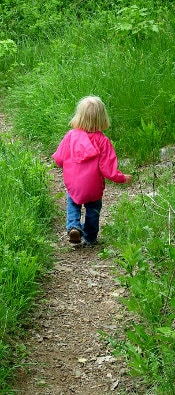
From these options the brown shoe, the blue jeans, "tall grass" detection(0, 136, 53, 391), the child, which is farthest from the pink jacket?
"tall grass" detection(0, 136, 53, 391)

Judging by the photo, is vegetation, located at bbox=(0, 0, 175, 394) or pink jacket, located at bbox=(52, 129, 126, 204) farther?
pink jacket, located at bbox=(52, 129, 126, 204)

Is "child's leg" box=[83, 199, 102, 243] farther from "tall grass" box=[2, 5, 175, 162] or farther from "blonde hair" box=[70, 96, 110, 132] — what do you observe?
"tall grass" box=[2, 5, 175, 162]

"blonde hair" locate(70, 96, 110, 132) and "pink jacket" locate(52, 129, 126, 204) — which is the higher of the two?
"blonde hair" locate(70, 96, 110, 132)

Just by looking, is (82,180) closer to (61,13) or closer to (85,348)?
(85,348)

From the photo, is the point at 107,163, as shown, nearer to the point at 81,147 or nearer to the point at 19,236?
the point at 81,147

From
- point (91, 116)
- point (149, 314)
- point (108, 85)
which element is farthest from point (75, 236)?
point (108, 85)

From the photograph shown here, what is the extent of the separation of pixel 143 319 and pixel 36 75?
5513 millimetres

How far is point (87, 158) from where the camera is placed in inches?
234

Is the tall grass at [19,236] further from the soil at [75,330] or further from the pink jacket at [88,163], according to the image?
the pink jacket at [88,163]

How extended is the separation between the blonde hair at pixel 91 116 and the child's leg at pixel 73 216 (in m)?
0.64

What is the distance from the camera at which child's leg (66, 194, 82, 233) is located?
19.9 feet

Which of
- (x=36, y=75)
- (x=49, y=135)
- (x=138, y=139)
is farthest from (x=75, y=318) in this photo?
(x=36, y=75)

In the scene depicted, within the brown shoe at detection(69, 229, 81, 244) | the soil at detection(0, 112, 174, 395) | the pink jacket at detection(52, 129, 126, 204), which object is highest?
the pink jacket at detection(52, 129, 126, 204)

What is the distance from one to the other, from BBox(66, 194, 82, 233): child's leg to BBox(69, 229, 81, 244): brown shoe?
0.18 ft
